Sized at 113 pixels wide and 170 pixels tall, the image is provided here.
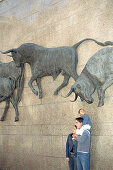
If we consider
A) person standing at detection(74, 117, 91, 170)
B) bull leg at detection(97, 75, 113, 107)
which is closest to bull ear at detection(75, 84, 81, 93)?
bull leg at detection(97, 75, 113, 107)

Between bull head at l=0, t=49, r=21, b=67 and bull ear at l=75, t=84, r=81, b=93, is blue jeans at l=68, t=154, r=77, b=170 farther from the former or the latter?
bull head at l=0, t=49, r=21, b=67

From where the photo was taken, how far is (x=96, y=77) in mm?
4496

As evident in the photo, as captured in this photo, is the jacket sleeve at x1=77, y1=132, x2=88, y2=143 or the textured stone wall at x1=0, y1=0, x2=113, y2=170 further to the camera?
the textured stone wall at x1=0, y1=0, x2=113, y2=170

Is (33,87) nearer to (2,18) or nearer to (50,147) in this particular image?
(50,147)

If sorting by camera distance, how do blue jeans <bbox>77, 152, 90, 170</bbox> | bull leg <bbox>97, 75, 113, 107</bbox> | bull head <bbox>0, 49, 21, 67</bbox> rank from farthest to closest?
bull head <bbox>0, 49, 21, 67</bbox> < bull leg <bbox>97, 75, 113, 107</bbox> < blue jeans <bbox>77, 152, 90, 170</bbox>

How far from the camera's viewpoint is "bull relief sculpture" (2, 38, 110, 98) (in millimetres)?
5012

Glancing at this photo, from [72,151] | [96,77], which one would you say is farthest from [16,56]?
[72,151]

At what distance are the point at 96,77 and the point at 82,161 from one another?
4.86 feet

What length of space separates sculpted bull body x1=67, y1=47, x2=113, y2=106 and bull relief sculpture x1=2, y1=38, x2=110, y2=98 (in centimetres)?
32

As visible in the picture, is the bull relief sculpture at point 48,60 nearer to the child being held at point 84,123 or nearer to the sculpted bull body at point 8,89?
the sculpted bull body at point 8,89

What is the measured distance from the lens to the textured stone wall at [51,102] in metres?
4.60

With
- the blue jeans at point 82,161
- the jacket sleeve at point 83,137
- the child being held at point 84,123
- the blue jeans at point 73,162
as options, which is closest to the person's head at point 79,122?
the child being held at point 84,123

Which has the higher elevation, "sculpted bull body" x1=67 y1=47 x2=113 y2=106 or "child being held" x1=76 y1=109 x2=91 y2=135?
"sculpted bull body" x1=67 y1=47 x2=113 y2=106

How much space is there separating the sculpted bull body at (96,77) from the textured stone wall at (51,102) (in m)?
0.21
